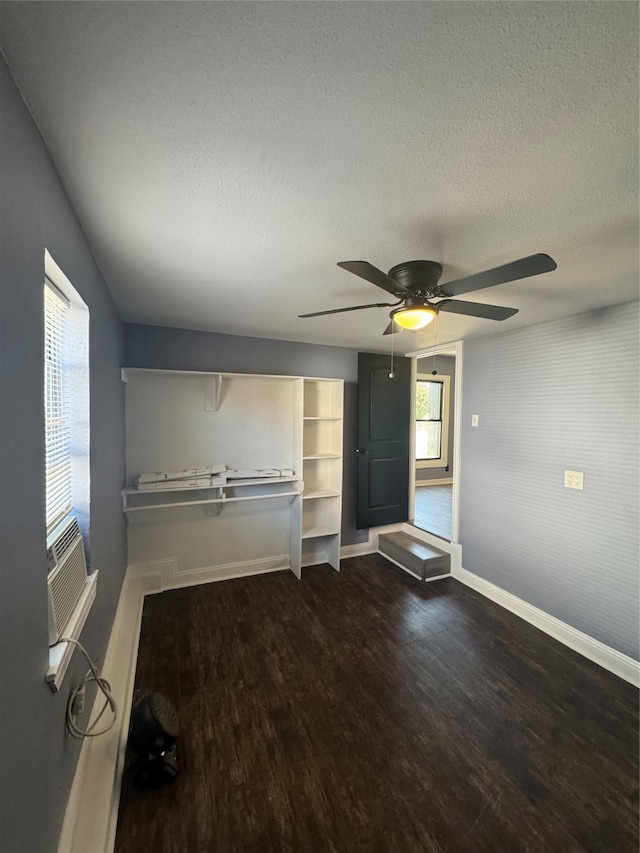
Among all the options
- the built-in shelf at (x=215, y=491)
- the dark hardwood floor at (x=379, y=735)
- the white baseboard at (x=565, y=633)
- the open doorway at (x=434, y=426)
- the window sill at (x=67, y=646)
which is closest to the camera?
the window sill at (x=67, y=646)

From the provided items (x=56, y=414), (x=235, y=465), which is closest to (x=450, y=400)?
(x=235, y=465)

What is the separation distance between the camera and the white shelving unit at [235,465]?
286cm

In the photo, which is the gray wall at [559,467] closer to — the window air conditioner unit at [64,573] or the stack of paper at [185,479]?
the stack of paper at [185,479]

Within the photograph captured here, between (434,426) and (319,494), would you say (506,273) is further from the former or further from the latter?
(434,426)

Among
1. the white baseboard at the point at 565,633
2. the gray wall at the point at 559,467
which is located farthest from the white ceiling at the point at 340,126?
the white baseboard at the point at 565,633

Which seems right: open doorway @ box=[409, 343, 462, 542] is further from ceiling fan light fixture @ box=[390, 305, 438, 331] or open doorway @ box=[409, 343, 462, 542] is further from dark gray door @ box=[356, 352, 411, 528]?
ceiling fan light fixture @ box=[390, 305, 438, 331]

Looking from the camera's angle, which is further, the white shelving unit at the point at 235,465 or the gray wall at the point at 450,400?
the gray wall at the point at 450,400

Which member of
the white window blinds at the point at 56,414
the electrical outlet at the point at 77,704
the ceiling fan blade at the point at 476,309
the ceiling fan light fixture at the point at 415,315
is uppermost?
the ceiling fan blade at the point at 476,309

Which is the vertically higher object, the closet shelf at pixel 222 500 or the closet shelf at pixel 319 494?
the closet shelf at pixel 222 500

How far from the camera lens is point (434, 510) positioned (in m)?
4.80

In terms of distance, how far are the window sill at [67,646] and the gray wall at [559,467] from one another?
114 inches

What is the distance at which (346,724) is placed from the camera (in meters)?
1.71

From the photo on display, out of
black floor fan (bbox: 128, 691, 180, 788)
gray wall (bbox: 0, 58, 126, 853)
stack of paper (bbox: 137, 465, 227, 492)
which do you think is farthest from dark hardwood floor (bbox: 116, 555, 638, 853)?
stack of paper (bbox: 137, 465, 227, 492)

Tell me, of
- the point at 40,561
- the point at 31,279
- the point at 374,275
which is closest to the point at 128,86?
the point at 31,279
